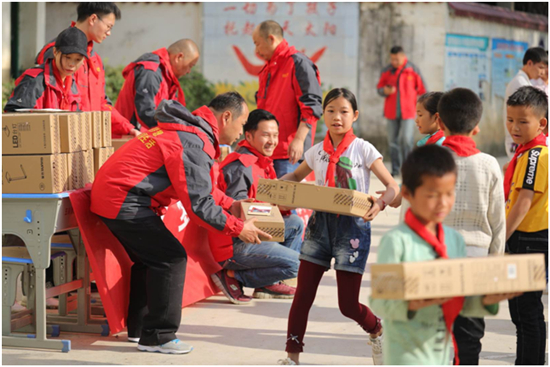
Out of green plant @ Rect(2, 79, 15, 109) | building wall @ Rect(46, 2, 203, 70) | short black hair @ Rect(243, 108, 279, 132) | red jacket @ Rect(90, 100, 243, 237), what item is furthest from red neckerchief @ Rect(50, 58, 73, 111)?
building wall @ Rect(46, 2, 203, 70)

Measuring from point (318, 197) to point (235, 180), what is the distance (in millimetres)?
1933

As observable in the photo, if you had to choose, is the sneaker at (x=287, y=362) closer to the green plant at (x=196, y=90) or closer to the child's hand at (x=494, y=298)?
the child's hand at (x=494, y=298)

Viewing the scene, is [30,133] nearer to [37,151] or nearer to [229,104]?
[37,151]

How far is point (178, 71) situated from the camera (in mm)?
7793

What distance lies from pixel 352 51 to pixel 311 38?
36.1 inches

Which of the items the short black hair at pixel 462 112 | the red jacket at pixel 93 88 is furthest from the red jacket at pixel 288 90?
the short black hair at pixel 462 112

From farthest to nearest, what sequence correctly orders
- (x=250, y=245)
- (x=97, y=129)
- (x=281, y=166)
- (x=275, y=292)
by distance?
(x=281, y=166), (x=275, y=292), (x=250, y=245), (x=97, y=129)

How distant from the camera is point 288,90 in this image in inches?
280

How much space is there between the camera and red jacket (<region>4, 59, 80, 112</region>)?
19.0 ft

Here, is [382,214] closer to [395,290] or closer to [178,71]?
[178,71]

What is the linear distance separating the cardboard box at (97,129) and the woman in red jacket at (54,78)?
1.79ft

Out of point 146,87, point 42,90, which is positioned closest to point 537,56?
point 146,87

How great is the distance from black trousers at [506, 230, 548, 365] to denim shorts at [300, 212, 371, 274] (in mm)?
880

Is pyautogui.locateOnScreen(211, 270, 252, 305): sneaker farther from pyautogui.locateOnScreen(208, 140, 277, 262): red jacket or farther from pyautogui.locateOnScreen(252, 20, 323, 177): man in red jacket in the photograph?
pyautogui.locateOnScreen(252, 20, 323, 177): man in red jacket
